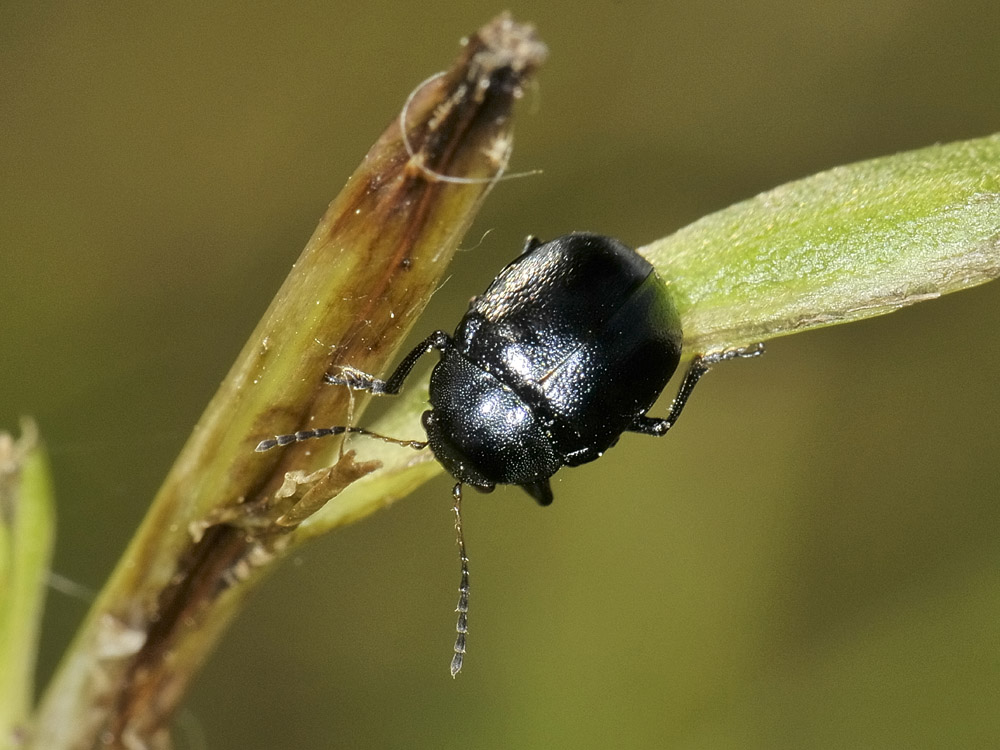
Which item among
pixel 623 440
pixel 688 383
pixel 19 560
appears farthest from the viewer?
pixel 623 440

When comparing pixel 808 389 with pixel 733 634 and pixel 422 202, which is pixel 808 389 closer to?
pixel 733 634

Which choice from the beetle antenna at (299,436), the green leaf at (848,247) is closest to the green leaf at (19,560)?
the beetle antenna at (299,436)

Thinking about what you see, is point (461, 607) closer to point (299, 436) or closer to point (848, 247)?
point (299, 436)

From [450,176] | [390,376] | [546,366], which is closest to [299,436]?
[450,176]

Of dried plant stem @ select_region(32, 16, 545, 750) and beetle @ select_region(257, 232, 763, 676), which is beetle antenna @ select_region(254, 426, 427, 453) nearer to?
dried plant stem @ select_region(32, 16, 545, 750)

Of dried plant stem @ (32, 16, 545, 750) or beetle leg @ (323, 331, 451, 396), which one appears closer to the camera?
dried plant stem @ (32, 16, 545, 750)

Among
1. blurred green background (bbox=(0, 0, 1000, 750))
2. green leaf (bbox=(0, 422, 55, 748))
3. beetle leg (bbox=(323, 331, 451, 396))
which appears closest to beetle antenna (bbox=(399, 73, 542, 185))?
beetle leg (bbox=(323, 331, 451, 396))
